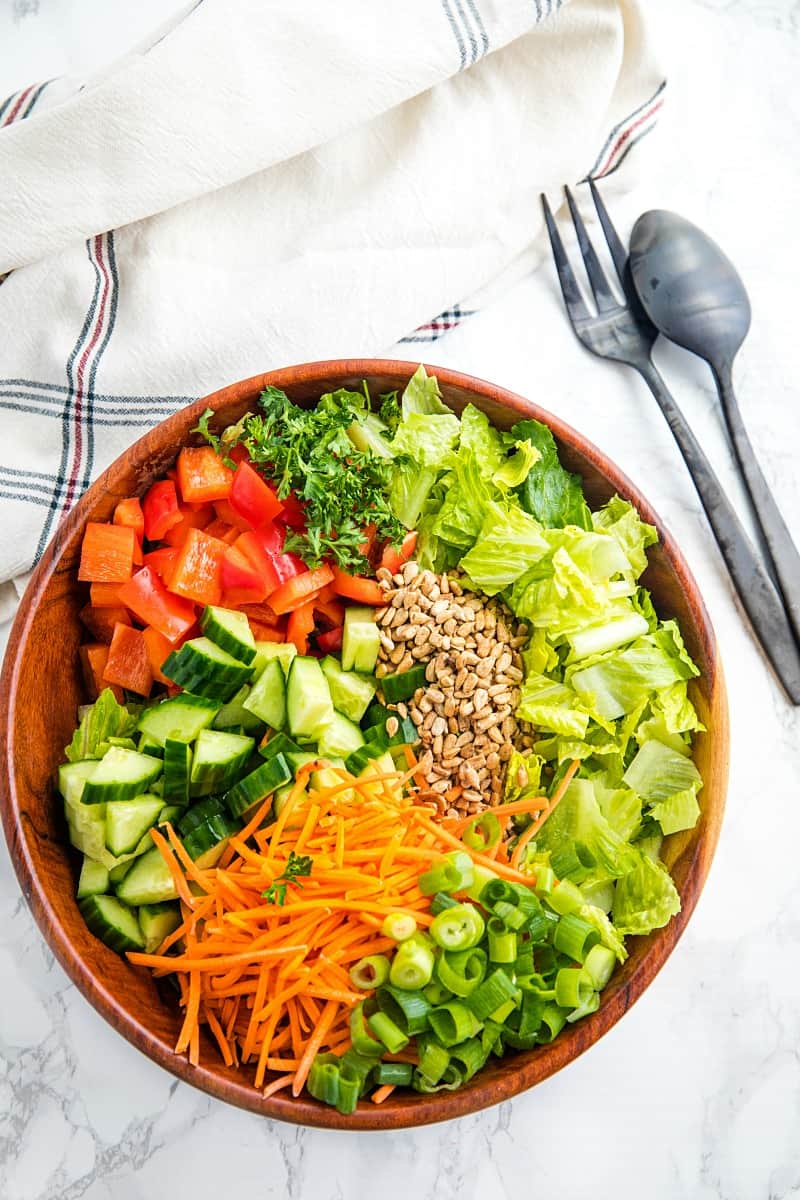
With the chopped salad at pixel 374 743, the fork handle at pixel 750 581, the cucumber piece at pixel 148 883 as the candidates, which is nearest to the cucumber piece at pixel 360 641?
the chopped salad at pixel 374 743

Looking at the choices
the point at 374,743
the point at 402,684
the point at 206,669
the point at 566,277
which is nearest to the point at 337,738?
the point at 374,743

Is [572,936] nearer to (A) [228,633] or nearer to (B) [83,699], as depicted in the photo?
(A) [228,633]

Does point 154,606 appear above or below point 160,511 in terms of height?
below

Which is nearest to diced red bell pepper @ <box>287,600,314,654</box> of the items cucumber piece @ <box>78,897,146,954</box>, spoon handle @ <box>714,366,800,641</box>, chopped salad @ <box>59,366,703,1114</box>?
chopped salad @ <box>59,366,703,1114</box>

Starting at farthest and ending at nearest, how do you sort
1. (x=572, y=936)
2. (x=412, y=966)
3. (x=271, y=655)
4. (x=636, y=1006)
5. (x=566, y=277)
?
(x=566, y=277) → (x=636, y=1006) → (x=271, y=655) → (x=572, y=936) → (x=412, y=966)

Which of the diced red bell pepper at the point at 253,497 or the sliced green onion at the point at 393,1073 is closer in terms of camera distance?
the sliced green onion at the point at 393,1073

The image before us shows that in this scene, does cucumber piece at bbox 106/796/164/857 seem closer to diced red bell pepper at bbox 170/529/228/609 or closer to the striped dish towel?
diced red bell pepper at bbox 170/529/228/609

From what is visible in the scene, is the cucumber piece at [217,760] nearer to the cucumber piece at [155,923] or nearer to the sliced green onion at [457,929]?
the cucumber piece at [155,923]
